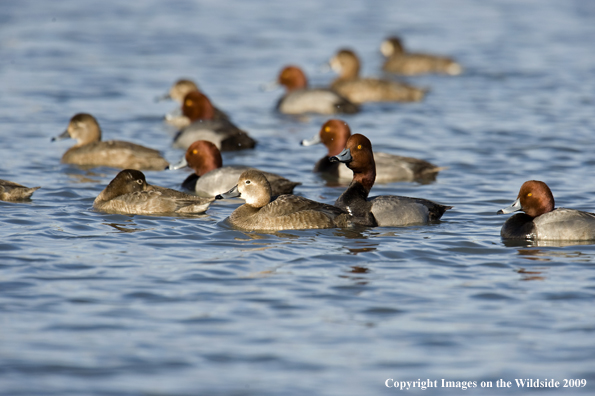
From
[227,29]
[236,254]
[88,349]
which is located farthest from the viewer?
[227,29]

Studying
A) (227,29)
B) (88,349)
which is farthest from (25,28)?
(88,349)

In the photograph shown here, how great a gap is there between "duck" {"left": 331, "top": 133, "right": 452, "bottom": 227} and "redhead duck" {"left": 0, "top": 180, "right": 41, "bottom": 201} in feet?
12.5

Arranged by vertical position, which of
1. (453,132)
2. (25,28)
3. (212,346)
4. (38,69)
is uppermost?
(25,28)

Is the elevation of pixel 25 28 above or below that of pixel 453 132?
above

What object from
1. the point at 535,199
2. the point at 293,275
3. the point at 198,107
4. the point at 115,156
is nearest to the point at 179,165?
the point at 115,156

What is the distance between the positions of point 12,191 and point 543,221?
6.27 m

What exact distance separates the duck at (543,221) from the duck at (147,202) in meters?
3.60

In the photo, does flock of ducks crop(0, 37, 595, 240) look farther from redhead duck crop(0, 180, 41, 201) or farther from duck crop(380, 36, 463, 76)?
duck crop(380, 36, 463, 76)

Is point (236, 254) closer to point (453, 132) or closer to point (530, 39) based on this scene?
point (453, 132)

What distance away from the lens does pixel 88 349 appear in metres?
6.24

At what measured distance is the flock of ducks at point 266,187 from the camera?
373 inches

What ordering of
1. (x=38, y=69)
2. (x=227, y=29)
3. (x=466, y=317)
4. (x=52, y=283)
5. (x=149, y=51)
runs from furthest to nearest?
(x=227, y=29) → (x=149, y=51) → (x=38, y=69) → (x=52, y=283) → (x=466, y=317)

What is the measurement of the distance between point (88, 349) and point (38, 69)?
17.3 metres

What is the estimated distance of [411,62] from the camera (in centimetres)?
2469
